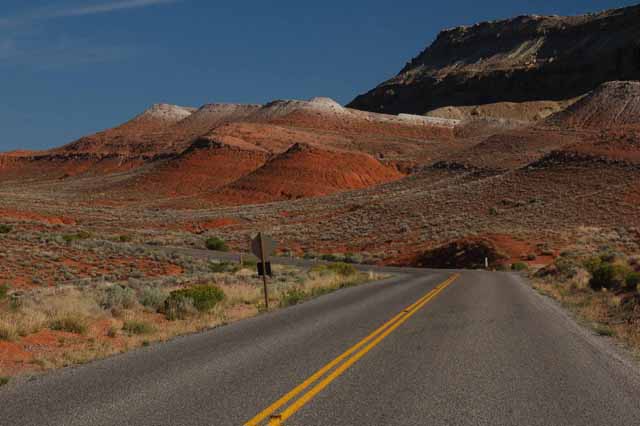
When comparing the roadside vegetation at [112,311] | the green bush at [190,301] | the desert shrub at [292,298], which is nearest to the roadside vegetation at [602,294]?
the desert shrub at [292,298]

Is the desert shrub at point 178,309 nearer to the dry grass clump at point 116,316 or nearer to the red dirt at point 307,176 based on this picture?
the dry grass clump at point 116,316

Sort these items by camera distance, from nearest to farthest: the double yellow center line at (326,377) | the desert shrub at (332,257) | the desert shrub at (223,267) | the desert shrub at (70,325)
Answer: the double yellow center line at (326,377) → the desert shrub at (70,325) → the desert shrub at (223,267) → the desert shrub at (332,257)

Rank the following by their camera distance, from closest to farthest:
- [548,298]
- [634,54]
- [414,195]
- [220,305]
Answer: [220,305]
[548,298]
[414,195]
[634,54]

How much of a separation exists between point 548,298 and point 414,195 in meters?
55.7

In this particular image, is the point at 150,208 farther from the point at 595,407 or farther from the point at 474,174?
the point at 595,407

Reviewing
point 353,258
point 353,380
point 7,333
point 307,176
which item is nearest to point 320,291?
point 7,333

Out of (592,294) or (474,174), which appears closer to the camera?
(592,294)

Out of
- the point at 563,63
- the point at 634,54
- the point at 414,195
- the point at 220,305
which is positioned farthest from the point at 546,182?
the point at 563,63

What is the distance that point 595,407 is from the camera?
6824mm

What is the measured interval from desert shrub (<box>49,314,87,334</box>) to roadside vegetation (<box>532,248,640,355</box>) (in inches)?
397

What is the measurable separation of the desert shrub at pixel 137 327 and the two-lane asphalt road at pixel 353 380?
1.75 m

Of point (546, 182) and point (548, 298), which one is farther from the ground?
point (546, 182)

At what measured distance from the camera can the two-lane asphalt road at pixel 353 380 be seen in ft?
21.4

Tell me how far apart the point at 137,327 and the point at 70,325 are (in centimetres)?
131
